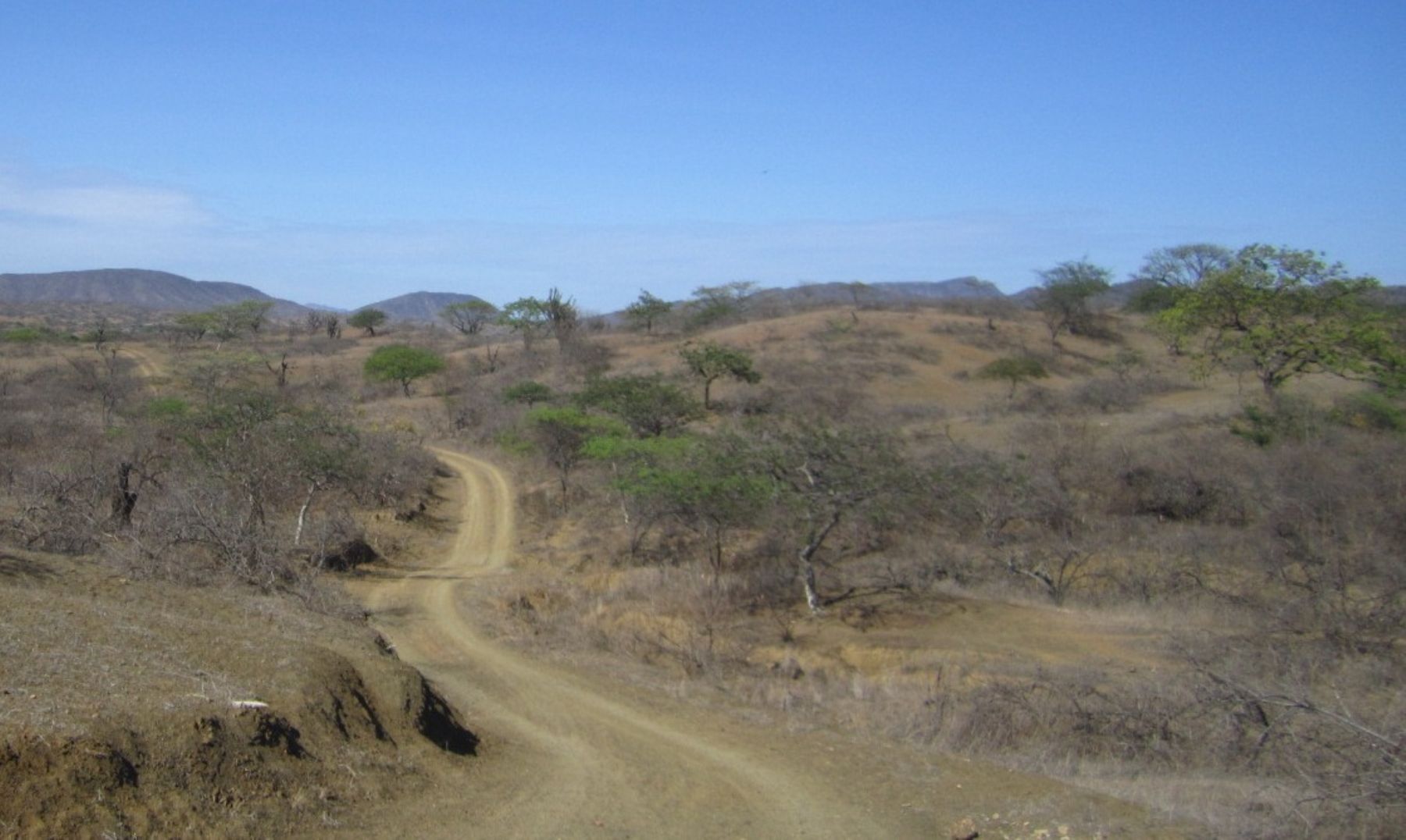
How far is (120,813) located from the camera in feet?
19.1

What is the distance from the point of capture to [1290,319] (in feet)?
108

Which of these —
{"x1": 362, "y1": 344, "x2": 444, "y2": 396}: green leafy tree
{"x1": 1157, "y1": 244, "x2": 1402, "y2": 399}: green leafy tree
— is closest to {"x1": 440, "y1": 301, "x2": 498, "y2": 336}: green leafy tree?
{"x1": 362, "y1": 344, "x2": 444, "y2": 396}: green leafy tree

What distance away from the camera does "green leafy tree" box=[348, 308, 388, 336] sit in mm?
97250

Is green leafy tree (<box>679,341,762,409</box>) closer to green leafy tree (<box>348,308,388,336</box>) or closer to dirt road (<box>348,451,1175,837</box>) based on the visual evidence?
dirt road (<box>348,451,1175,837</box>)

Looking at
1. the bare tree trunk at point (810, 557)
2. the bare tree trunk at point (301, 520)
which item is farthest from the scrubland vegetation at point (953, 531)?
the bare tree trunk at point (301, 520)

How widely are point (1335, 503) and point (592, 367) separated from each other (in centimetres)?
3680

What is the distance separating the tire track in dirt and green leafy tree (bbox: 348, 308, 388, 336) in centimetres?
8644

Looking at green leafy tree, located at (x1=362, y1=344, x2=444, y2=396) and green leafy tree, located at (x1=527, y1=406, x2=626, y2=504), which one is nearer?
green leafy tree, located at (x1=527, y1=406, x2=626, y2=504)

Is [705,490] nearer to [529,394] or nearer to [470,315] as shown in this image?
[529,394]

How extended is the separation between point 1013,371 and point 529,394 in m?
22.8

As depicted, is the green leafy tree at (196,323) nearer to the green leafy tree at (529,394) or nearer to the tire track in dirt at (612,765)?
the green leafy tree at (529,394)

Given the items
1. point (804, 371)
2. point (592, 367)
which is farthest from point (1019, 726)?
point (592, 367)

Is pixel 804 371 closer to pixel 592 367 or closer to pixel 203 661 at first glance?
pixel 592 367

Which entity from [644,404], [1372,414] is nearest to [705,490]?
[644,404]
